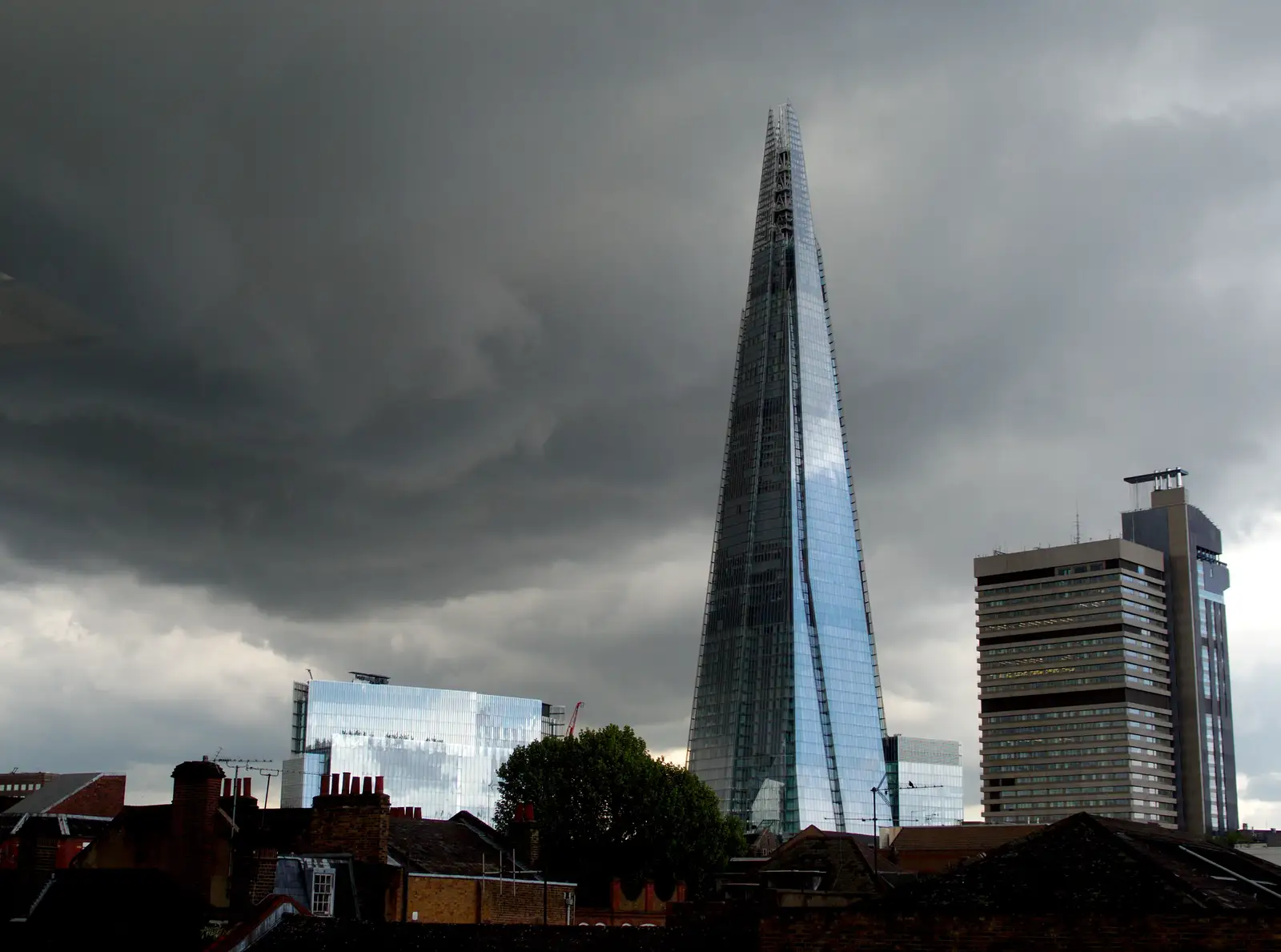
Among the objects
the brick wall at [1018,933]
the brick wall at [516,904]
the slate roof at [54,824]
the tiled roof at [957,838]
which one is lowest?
the brick wall at [516,904]

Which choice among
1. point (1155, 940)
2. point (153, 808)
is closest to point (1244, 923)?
point (1155, 940)

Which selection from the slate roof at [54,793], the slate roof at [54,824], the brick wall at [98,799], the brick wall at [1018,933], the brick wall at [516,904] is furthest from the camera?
the brick wall at [98,799]

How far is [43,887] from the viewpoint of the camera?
42125 millimetres

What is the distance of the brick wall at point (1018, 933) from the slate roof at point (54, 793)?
54.8 m

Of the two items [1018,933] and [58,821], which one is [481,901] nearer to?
[58,821]

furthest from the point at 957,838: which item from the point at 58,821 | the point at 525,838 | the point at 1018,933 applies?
the point at 1018,933

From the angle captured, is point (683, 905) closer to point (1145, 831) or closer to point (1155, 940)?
point (1145, 831)

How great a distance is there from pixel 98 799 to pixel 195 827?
4411cm

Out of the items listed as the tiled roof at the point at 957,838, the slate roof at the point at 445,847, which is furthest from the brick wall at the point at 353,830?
Result: the tiled roof at the point at 957,838

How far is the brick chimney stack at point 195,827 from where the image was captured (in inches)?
1679

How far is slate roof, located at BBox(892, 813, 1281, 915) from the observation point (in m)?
31.8

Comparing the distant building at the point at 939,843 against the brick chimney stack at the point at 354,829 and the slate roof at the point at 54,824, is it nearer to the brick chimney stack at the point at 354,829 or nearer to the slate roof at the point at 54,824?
the slate roof at the point at 54,824

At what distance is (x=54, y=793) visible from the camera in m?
82.6

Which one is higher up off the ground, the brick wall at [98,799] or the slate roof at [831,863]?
the brick wall at [98,799]
